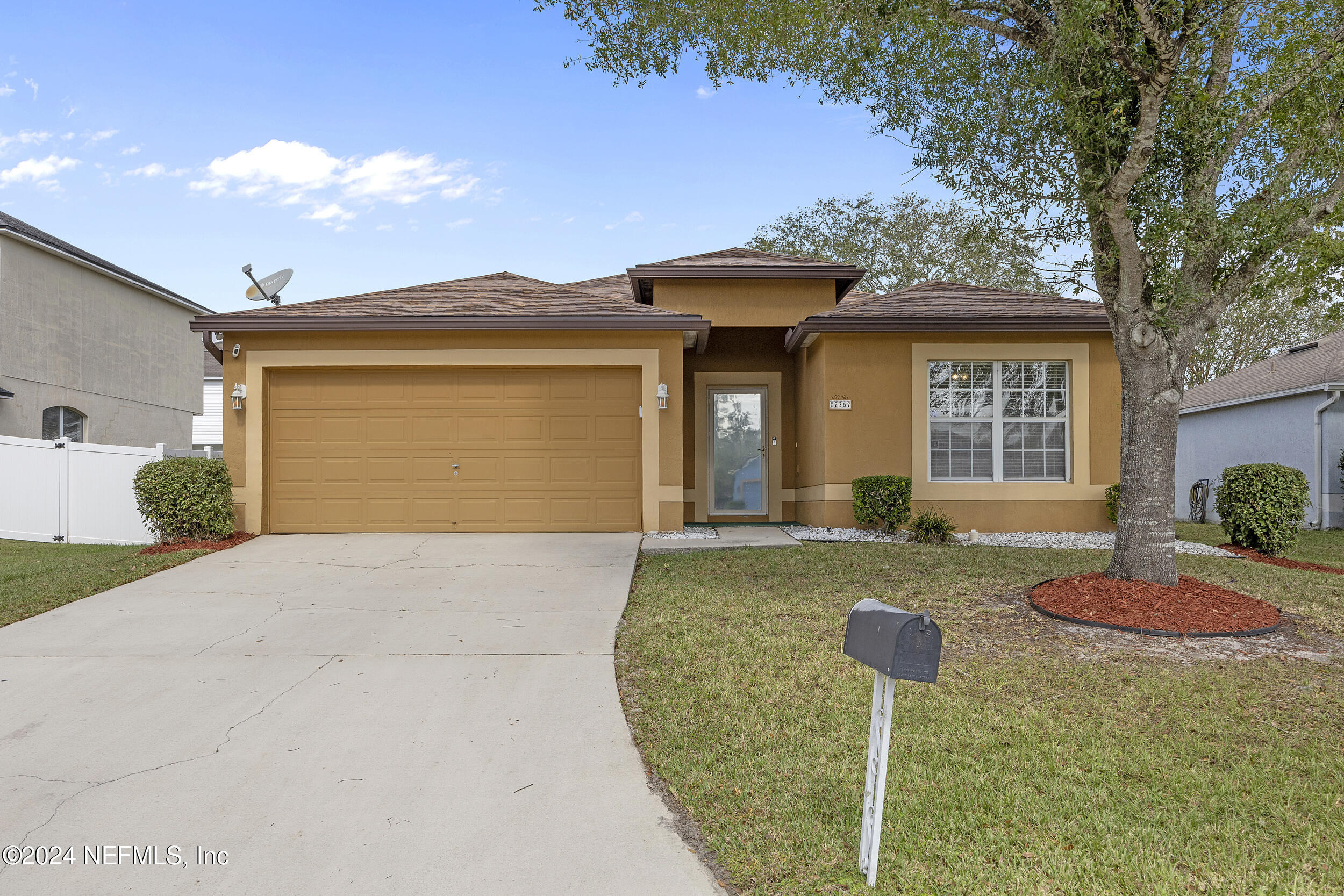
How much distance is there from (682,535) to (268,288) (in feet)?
26.4

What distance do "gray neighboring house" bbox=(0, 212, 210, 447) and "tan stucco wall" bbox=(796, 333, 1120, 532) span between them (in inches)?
630

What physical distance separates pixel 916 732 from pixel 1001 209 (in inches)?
196

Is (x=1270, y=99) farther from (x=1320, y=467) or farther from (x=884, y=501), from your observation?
(x=1320, y=467)

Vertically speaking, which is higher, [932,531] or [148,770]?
[932,531]

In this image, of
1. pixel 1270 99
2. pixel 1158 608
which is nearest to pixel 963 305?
pixel 1270 99

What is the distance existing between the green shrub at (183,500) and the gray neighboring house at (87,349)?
851cm

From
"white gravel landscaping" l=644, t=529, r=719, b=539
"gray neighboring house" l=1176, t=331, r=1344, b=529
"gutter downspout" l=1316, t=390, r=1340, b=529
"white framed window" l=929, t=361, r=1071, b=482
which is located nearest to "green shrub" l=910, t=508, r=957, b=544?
"white framed window" l=929, t=361, r=1071, b=482

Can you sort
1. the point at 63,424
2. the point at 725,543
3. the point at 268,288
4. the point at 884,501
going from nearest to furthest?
the point at 725,543 → the point at 884,501 → the point at 268,288 → the point at 63,424

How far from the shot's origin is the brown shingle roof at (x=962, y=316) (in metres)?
11.2

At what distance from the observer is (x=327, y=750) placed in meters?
3.66

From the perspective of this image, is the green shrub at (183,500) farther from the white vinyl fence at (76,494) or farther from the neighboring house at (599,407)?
the white vinyl fence at (76,494)

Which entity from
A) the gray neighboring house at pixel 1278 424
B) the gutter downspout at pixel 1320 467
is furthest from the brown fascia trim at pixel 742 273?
the gutter downspout at pixel 1320 467

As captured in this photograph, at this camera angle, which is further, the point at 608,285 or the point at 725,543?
the point at 608,285

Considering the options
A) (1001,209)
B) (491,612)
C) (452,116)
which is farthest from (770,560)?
(452,116)
